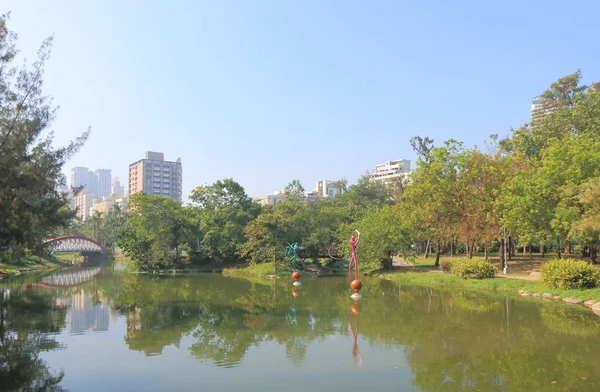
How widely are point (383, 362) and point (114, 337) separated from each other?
25.0 ft

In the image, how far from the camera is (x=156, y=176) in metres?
131

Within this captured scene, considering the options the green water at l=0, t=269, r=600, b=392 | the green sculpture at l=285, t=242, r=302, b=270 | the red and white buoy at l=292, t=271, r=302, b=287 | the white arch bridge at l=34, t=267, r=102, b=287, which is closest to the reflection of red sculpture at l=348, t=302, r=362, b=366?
the green water at l=0, t=269, r=600, b=392

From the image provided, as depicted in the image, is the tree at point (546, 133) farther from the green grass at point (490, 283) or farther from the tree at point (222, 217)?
the tree at point (222, 217)

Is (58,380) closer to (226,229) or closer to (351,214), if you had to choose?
(226,229)

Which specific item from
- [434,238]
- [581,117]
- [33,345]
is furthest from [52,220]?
[581,117]

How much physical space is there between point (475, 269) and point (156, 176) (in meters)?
118

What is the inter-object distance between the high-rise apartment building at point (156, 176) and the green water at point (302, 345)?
372 feet

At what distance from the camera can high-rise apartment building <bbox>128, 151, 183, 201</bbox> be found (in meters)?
129

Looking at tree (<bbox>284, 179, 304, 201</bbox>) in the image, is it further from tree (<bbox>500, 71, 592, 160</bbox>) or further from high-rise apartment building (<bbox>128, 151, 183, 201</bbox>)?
high-rise apartment building (<bbox>128, 151, 183, 201</bbox>)

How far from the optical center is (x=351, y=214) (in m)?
51.6

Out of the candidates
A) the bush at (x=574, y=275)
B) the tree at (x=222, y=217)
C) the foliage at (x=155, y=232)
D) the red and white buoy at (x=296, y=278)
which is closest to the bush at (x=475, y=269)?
the bush at (x=574, y=275)

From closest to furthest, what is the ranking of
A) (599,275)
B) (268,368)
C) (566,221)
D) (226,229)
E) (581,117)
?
(268,368) < (599,275) < (566,221) < (581,117) < (226,229)

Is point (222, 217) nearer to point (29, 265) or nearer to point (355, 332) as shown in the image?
point (29, 265)

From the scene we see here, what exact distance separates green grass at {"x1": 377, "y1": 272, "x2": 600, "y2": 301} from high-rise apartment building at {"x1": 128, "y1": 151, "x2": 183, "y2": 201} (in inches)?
4296
